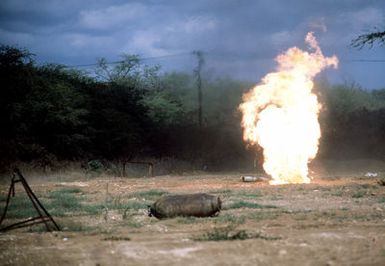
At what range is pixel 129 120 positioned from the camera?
43.9 metres

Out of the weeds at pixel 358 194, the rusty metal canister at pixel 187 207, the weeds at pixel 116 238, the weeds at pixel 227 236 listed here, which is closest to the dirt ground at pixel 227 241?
the weeds at pixel 116 238

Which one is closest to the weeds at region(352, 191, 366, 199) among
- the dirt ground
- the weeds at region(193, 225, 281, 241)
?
the dirt ground

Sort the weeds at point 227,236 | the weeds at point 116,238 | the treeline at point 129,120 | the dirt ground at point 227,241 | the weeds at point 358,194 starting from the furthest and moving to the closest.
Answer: the treeline at point 129,120 → the weeds at point 358,194 → the weeds at point 116,238 → the weeds at point 227,236 → the dirt ground at point 227,241

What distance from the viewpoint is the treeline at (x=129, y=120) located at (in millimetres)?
34781

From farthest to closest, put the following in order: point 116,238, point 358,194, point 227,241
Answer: point 358,194 < point 116,238 < point 227,241

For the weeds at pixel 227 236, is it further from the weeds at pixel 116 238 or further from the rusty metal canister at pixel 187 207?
the rusty metal canister at pixel 187 207

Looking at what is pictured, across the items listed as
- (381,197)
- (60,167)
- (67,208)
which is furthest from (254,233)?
(60,167)

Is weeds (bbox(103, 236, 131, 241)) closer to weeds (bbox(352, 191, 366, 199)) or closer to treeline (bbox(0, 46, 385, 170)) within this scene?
weeds (bbox(352, 191, 366, 199))

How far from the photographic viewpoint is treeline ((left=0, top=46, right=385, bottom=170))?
34781 millimetres

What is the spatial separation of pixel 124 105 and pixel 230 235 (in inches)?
1372

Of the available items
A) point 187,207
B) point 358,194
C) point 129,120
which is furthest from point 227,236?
point 129,120

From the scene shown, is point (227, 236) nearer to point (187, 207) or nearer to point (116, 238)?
point (116, 238)

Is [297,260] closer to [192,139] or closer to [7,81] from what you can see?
[7,81]

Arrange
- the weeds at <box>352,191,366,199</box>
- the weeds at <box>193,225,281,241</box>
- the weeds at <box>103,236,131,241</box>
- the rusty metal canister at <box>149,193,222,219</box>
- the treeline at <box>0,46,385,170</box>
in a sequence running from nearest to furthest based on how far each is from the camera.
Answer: the weeds at <box>193,225,281,241</box> < the weeds at <box>103,236,131,241</box> < the rusty metal canister at <box>149,193,222,219</box> < the weeds at <box>352,191,366,199</box> < the treeline at <box>0,46,385,170</box>
